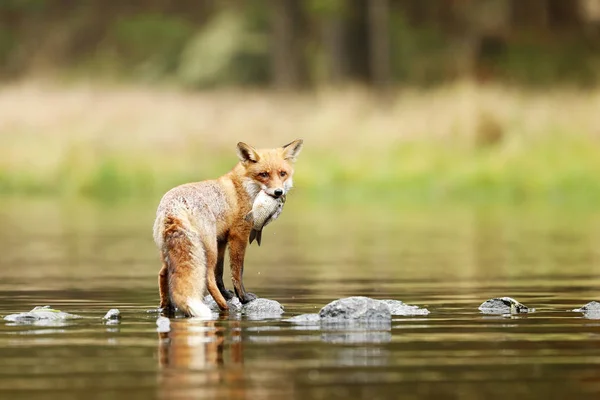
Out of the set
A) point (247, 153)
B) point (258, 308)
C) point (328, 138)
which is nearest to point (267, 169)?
point (247, 153)

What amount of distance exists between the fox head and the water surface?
946mm

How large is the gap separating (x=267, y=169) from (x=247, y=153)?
0.20m

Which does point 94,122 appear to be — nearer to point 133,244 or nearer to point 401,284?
point 133,244

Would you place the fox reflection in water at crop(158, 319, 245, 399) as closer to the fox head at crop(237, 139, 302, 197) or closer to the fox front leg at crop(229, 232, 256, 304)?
the fox front leg at crop(229, 232, 256, 304)

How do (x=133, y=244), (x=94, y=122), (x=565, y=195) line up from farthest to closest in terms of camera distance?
(x=94, y=122)
(x=565, y=195)
(x=133, y=244)

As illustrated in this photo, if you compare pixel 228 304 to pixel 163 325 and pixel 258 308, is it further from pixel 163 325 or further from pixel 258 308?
pixel 163 325

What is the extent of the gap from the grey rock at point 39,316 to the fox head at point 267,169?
176 centimetres

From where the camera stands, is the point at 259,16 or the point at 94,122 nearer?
the point at 94,122

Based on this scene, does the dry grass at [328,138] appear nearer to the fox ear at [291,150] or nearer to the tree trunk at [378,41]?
the tree trunk at [378,41]

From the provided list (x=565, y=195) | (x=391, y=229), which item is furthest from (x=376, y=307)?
(x=565, y=195)

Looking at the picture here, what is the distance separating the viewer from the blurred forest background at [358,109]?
30.7m

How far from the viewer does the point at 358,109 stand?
33.5 metres

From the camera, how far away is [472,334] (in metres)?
9.30

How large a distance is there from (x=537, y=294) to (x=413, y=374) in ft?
16.5
